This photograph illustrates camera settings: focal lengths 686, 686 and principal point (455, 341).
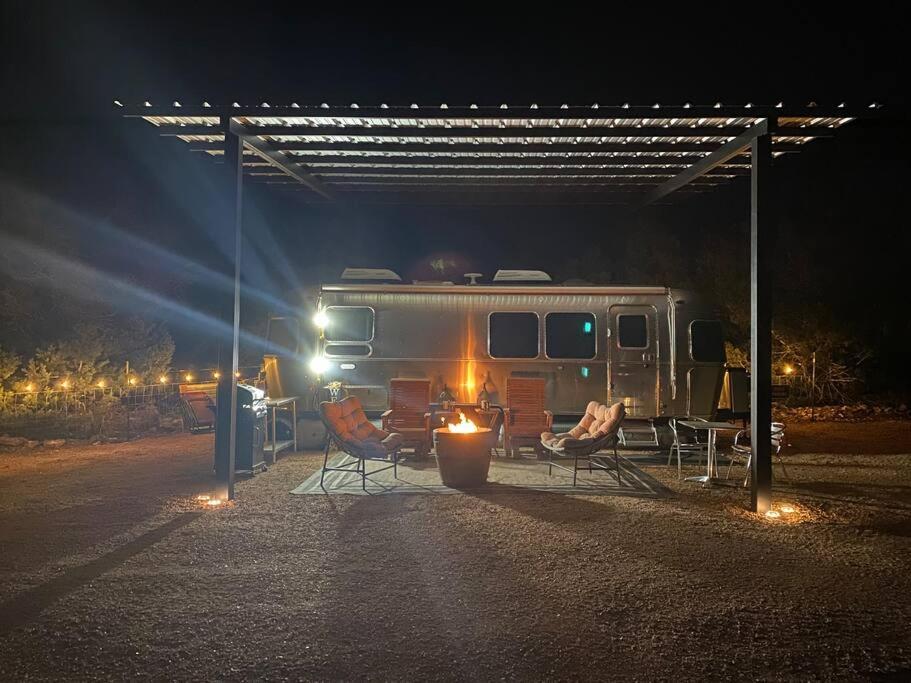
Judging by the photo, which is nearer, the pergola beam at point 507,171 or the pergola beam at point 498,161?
the pergola beam at point 498,161

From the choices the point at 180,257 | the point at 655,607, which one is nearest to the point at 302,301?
the point at 655,607

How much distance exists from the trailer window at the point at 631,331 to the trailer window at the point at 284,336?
15.7 feet

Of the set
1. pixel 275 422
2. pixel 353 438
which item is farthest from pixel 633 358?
pixel 275 422

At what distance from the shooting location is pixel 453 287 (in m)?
10.2

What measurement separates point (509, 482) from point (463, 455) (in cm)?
78

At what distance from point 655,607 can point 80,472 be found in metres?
7.10

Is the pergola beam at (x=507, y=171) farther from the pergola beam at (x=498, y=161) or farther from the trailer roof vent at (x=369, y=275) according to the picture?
the trailer roof vent at (x=369, y=275)

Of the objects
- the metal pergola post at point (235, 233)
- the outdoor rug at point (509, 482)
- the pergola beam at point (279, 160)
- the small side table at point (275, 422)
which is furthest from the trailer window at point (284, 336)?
the metal pergola post at point (235, 233)

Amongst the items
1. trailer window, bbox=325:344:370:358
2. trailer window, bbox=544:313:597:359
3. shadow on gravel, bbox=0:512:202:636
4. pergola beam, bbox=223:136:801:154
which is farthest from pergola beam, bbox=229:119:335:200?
shadow on gravel, bbox=0:512:202:636

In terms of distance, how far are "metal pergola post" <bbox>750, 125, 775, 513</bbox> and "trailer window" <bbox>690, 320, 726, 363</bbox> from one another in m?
3.47

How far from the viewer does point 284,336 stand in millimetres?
10367

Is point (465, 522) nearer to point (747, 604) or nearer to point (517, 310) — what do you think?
point (747, 604)

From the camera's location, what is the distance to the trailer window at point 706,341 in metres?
9.86

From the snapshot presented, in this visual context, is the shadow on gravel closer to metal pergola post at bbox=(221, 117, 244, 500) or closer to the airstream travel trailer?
metal pergola post at bbox=(221, 117, 244, 500)
